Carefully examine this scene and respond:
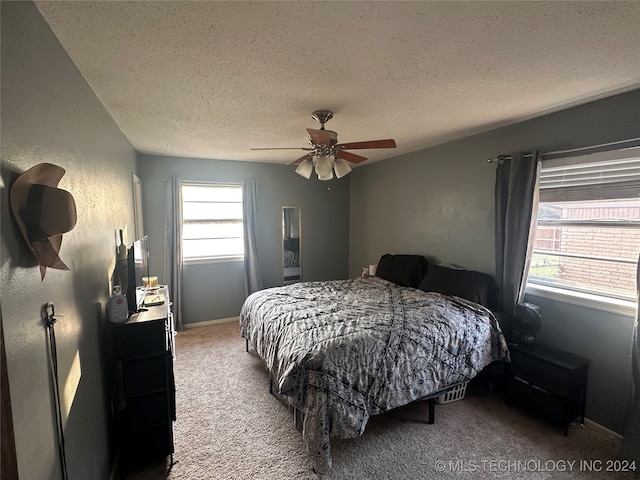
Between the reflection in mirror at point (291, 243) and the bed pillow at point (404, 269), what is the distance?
154 centimetres

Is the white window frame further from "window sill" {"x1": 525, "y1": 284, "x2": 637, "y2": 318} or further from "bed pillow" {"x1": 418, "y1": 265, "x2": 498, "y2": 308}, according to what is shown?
"window sill" {"x1": 525, "y1": 284, "x2": 637, "y2": 318}

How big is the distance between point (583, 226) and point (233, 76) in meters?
2.88

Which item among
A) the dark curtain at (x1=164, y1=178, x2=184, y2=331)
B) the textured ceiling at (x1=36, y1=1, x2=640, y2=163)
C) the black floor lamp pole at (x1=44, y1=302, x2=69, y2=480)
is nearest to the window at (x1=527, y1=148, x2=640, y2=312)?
the textured ceiling at (x1=36, y1=1, x2=640, y2=163)

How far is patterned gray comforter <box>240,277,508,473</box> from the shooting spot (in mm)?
1947

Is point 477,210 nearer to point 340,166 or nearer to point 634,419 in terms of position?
point 340,166

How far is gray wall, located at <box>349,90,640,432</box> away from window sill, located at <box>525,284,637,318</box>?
0.05 meters

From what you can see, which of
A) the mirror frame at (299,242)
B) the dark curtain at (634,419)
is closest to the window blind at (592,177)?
the dark curtain at (634,419)

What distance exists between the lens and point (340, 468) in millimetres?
1961

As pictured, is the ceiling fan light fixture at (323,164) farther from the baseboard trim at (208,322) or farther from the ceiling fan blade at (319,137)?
the baseboard trim at (208,322)

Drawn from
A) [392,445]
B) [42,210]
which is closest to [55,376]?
[42,210]

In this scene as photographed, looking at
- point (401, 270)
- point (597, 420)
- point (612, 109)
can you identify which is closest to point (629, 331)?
point (597, 420)

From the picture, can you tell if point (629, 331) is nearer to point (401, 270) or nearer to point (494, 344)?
point (494, 344)

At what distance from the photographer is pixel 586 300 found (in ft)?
7.86

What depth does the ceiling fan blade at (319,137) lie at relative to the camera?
2.26 metres
